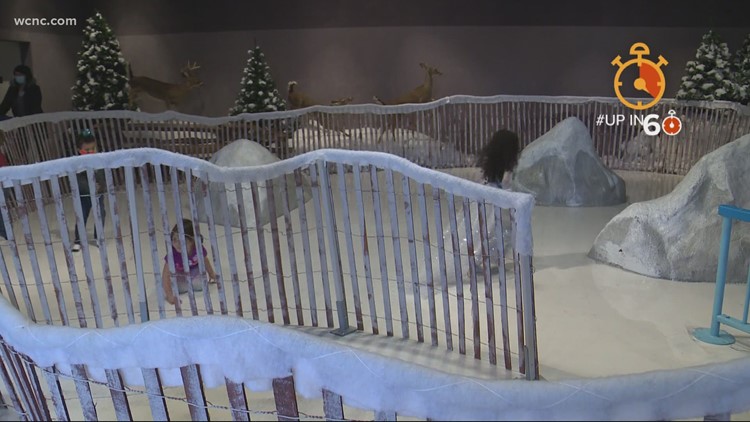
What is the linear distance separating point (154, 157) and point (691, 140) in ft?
21.4

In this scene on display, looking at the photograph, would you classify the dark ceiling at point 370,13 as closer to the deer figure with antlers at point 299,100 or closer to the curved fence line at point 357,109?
the deer figure with antlers at point 299,100

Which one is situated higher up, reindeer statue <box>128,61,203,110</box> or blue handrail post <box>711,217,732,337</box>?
reindeer statue <box>128,61,203,110</box>

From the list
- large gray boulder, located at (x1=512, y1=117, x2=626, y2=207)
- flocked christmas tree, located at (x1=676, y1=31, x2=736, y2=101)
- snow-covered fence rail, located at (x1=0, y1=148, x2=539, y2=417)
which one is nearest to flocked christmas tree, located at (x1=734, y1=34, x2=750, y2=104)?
flocked christmas tree, located at (x1=676, y1=31, x2=736, y2=101)

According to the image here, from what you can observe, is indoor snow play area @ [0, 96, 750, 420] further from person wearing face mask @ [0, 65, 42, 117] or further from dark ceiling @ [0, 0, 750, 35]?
dark ceiling @ [0, 0, 750, 35]

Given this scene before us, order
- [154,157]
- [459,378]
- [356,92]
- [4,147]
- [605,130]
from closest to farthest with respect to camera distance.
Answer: [459,378]
[154,157]
[4,147]
[605,130]
[356,92]

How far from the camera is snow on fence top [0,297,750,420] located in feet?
3.32

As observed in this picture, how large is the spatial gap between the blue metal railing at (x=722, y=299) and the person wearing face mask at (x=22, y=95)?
6.69 meters

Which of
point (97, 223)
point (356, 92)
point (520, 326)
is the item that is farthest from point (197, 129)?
point (520, 326)

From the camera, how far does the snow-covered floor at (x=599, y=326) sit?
3.27 m

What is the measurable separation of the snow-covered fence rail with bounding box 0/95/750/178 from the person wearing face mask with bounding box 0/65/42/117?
0.33m

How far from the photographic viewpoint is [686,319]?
3.80 m

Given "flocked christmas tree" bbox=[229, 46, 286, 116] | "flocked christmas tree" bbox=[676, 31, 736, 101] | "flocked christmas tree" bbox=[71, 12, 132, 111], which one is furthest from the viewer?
"flocked christmas tree" bbox=[229, 46, 286, 116]

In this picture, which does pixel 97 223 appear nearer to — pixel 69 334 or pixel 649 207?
pixel 69 334

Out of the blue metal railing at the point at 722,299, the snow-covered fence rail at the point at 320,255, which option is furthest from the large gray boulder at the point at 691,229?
the snow-covered fence rail at the point at 320,255
